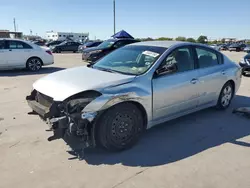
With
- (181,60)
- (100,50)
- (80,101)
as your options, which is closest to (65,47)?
(100,50)

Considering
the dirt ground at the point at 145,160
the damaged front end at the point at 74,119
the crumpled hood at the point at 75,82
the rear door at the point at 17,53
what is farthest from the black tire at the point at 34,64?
the damaged front end at the point at 74,119

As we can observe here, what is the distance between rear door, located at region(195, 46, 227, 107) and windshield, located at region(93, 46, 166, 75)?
1028mm

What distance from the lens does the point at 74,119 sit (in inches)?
128

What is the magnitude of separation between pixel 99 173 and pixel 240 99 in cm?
509

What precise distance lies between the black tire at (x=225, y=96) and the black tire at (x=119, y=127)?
2516mm

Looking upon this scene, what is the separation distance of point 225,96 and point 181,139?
2118 mm

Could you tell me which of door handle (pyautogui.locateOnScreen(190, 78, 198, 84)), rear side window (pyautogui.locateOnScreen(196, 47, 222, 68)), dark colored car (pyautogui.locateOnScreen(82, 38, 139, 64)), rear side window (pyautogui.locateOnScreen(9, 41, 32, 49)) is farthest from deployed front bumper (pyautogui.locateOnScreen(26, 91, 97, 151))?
dark colored car (pyautogui.locateOnScreen(82, 38, 139, 64))

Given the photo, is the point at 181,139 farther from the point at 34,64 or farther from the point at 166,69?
the point at 34,64

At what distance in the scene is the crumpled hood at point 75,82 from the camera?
346 cm

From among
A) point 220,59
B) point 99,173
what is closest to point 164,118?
point 99,173

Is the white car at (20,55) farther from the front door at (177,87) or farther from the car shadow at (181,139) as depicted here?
the front door at (177,87)

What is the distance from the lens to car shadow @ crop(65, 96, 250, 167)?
352cm

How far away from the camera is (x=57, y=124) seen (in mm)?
3277

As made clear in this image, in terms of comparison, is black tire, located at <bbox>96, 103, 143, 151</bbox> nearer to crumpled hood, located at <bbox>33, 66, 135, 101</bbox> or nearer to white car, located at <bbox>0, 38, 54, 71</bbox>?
crumpled hood, located at <bbox>33, 66, 135, 101</bbox>
